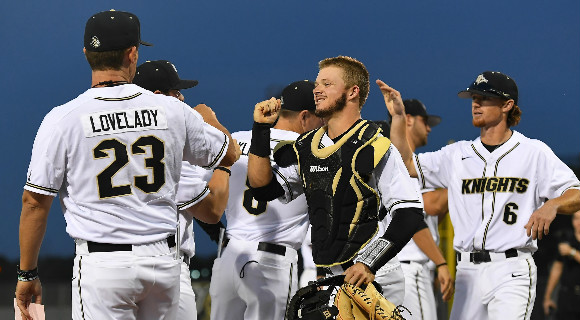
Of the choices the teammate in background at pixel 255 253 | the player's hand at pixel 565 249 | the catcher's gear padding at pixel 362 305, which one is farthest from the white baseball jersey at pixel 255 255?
the player's hand at pixel 565 249

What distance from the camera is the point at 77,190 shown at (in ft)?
14.5

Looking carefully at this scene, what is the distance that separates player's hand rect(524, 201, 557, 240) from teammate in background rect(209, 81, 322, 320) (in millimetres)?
1621

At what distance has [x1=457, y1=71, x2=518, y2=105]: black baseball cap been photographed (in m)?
7.16

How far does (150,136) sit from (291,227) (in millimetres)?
2272

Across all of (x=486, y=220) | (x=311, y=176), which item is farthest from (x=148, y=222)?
(x=486, y=220)

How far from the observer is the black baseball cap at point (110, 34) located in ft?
14.8

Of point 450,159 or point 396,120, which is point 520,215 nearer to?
point 450,159

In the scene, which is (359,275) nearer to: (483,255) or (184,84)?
(184,84)

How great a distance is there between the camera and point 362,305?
4566 millimetres

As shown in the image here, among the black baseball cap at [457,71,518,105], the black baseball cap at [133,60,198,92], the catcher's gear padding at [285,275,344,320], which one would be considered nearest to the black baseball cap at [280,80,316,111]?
the black baseball cap at [133,60,198,92]

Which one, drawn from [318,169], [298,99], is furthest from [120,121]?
[298,99]

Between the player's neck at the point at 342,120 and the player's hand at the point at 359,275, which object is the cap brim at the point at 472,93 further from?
the player's hand at the point at 359,275

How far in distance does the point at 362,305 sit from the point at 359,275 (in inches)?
6.4

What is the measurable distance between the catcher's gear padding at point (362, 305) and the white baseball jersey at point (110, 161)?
0.99 metres
